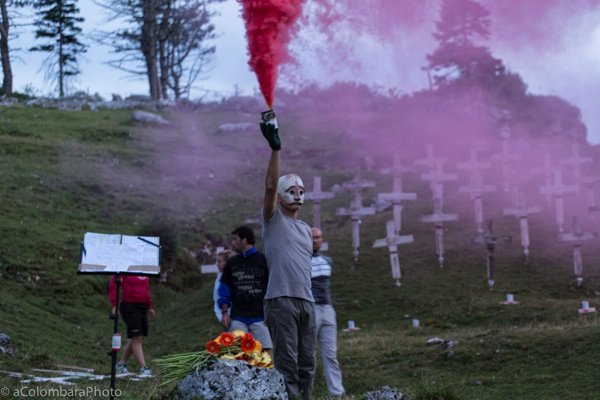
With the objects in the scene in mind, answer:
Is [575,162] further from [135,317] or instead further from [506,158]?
[135,317]

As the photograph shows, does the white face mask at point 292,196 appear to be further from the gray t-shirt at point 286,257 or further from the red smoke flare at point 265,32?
the red smoke flare at point 265,32

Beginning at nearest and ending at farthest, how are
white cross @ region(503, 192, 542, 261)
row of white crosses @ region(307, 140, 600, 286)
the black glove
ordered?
the black glove < row of white crosses @ region(307, 140, 600, 286) < white cross @ region(503, 192, 542, 261)

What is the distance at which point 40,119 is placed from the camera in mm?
41219

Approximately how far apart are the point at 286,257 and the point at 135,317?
6395mm

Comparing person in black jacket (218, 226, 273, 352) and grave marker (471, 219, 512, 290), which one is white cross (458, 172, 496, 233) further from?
person in black jacket (218, 226, 273, 352)

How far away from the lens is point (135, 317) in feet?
46.2

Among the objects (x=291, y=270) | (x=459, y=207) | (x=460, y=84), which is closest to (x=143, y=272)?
(x=291, y=270)

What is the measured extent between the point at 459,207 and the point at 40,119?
2174 centimetres

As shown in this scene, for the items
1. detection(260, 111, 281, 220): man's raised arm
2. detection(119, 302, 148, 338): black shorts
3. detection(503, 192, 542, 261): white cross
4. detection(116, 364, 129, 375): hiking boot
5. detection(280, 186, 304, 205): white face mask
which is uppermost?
detection(260, 111, 281, 220): man's raised arm

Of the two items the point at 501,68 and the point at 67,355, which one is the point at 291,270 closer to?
the point at 67,355

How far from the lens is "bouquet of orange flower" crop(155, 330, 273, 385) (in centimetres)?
766

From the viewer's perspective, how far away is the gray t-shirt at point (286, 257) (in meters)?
8.28

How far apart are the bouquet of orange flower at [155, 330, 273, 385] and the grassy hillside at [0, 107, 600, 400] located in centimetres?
23

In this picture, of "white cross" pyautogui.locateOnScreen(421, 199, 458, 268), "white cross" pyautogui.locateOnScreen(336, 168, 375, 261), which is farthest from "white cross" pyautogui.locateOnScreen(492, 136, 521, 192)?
"white cross" pyautogui.locateOnScreen(336, 168, 375, 261)
